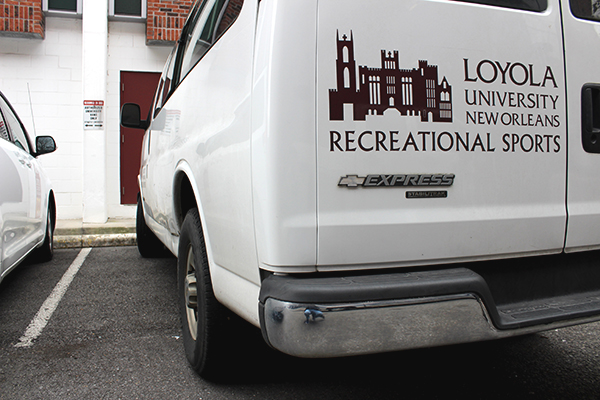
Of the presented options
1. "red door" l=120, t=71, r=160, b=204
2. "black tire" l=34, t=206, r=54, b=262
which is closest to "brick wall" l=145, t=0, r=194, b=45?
"red door" l=120, t=71, r=160, b=204

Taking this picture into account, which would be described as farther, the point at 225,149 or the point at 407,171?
the point at 225,149

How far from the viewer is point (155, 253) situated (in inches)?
218

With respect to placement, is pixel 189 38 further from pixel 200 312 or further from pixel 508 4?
pixel 508 4

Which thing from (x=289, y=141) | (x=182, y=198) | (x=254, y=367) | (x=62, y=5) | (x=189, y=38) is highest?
(x=62, y=5)

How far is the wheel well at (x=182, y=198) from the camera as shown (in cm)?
262

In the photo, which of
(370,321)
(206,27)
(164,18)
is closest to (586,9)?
(370,321)

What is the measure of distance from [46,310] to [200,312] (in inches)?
78.3

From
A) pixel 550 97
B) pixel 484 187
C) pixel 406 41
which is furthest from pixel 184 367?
pixel 550 97

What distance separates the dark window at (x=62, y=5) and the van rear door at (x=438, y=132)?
8469mm

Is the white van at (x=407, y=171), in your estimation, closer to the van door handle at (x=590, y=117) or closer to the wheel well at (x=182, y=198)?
the van door handle at (x=590, y=117)

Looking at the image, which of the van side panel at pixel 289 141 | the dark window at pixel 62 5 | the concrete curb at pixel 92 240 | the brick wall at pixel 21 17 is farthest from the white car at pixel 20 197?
the dark window at pixel 62 5

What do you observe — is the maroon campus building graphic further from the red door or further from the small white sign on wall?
the red door

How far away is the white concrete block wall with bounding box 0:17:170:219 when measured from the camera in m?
8.38

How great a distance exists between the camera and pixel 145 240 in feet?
17.5
